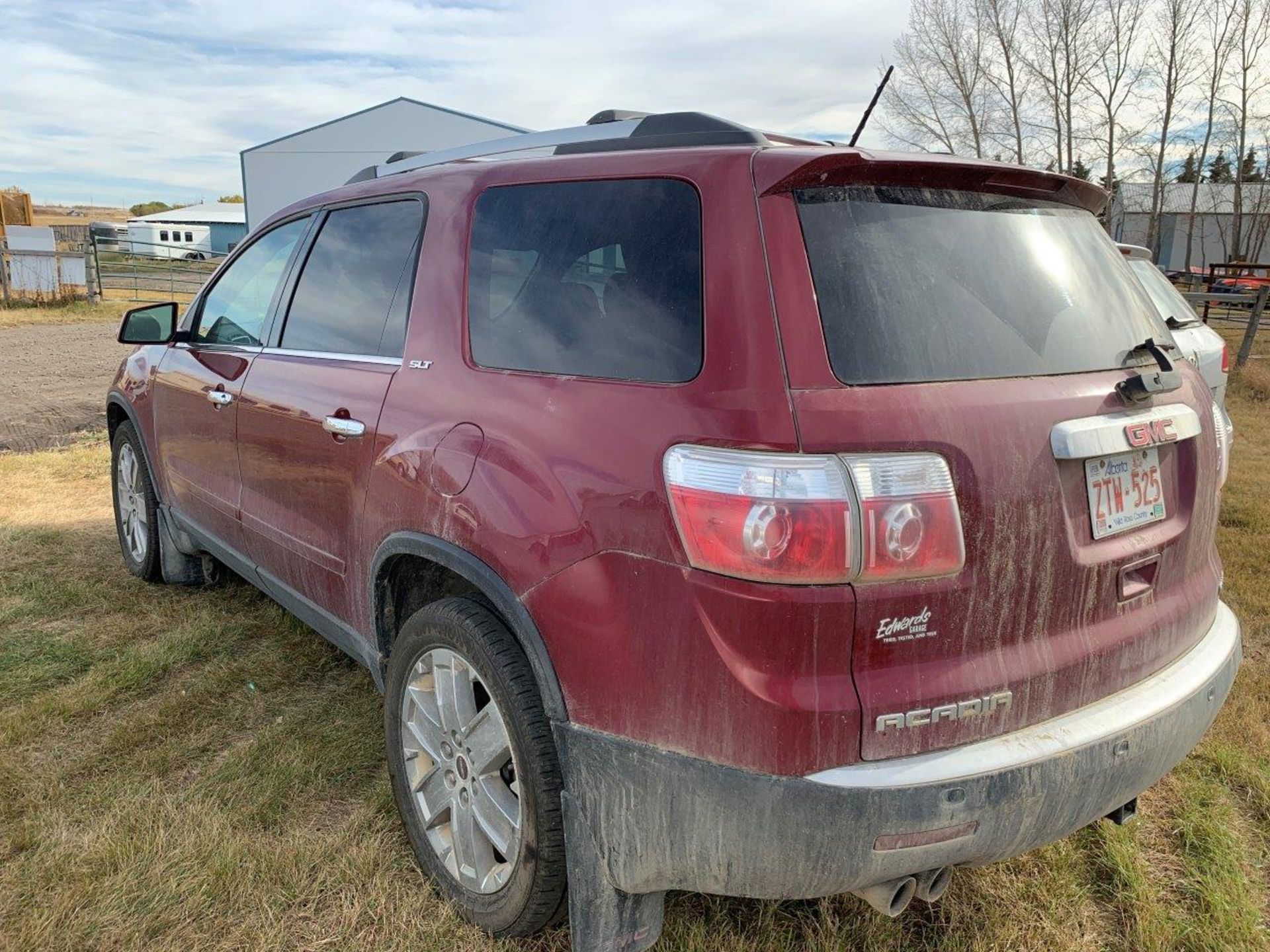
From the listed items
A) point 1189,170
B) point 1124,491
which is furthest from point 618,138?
point 1189,170

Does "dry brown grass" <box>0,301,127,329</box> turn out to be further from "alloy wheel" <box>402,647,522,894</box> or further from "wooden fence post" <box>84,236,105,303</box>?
"alloy wheel" <box>402,647,522,894</box>

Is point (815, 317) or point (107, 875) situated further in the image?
point (107, 875)

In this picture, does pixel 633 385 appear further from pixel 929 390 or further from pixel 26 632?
pixel 26 632

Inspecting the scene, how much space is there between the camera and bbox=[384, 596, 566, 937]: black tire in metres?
1.97

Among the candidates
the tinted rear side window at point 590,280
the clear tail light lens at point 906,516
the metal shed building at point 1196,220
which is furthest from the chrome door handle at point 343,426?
the metal shed building at point 1196,220

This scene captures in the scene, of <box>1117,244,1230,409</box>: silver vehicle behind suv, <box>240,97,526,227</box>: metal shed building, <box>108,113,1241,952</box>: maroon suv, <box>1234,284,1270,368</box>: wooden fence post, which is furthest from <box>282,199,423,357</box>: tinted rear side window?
<box>240,97,526,227</box>: metal shed building

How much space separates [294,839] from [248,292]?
213 centimetres

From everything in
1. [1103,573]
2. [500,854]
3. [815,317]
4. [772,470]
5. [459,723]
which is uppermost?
[815,317]

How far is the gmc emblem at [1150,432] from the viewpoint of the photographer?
76.0 inches

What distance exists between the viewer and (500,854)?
7.38ft

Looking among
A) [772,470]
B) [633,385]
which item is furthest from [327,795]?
[772,470]

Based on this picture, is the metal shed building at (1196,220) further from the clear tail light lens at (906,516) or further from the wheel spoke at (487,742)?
the wheel spoke at (487,742)

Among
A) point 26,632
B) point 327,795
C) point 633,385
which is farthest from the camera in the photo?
point 26,632

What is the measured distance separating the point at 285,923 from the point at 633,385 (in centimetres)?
163
